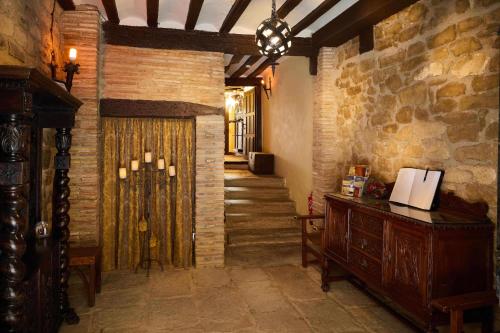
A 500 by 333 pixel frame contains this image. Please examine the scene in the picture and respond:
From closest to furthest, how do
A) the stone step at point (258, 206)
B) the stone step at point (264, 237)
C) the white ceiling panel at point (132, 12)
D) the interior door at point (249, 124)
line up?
1. the white ceiling panel at point (132, 12)
2. the stone step at point (264, 237)
3. the stone step at point (258, 206)
4. the interior door at point (249, 124)

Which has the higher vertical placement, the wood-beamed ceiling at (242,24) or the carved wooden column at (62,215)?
the wood-beamed ceiling at (242,24)

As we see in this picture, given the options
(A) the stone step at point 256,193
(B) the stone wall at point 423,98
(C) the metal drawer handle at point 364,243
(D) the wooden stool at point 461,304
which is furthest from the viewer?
(A) the stone step at point 256,193

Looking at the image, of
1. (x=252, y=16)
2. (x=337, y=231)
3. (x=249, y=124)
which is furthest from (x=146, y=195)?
(x=249, y=124)

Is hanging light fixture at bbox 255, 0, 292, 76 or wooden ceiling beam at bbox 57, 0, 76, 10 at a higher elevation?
wooden ceiling beam at bbox 57, 0, 76, 10

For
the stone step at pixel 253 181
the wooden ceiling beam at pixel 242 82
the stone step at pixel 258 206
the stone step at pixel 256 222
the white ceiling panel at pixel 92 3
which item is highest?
the wooden ceiling beam at pixel 242 82

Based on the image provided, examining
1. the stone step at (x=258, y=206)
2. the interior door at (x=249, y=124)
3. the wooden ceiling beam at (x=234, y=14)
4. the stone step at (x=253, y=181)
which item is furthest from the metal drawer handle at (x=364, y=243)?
the interior door at (x=249, y=124)

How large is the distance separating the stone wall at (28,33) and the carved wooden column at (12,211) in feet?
2.90

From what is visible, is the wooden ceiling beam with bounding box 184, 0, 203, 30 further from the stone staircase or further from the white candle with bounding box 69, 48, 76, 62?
the stone staircase

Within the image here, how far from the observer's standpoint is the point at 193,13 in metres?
4.27

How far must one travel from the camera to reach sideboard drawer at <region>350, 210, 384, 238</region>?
331 cm

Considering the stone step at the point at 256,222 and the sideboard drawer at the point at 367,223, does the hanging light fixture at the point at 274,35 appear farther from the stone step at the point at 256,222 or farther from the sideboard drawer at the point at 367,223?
the stone step at the point at 256,222

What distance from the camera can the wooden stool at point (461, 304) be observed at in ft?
8.00

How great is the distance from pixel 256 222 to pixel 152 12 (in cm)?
366

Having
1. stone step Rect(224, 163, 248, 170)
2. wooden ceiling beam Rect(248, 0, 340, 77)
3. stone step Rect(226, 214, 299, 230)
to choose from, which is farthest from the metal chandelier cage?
stone step Rect(224, 163, 248, 170)
